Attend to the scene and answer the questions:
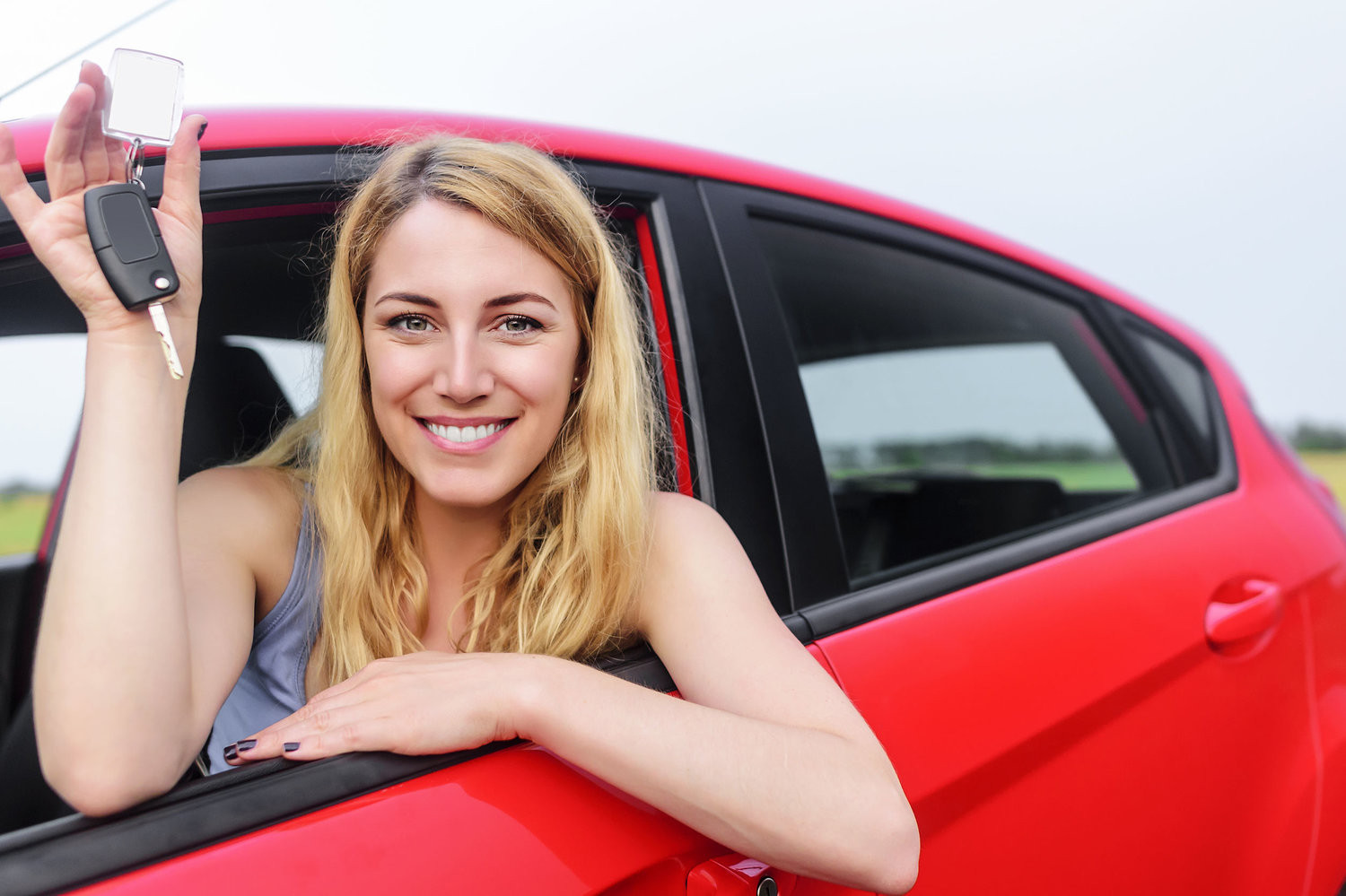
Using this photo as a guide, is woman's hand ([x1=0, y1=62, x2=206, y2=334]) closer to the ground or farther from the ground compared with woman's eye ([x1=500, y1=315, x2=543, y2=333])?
farther from the ground

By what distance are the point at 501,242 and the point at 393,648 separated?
52 centimetres

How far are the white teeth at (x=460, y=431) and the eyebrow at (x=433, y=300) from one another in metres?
0.15

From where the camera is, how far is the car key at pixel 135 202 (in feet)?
2.73

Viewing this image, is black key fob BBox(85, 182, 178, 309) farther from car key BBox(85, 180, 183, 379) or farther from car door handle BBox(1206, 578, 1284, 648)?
car door handle BBox(1206, 578, 1284, 648)

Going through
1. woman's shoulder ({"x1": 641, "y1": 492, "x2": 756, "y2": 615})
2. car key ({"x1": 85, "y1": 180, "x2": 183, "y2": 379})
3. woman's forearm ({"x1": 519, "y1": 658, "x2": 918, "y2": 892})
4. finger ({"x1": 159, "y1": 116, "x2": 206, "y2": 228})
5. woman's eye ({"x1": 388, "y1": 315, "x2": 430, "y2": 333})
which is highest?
finger ({"x1": 159, "y1": 116, "x2": 206, "y2": 228})

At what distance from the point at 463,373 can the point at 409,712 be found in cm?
A: 42

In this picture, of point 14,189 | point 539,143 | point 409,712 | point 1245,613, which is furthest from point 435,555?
point 1245,613

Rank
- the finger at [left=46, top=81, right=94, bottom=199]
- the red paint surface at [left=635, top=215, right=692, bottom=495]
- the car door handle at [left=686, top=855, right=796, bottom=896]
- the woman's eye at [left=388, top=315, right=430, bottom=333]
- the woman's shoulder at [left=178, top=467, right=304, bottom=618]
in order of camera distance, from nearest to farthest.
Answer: the finger at [left=46, top=81, right=94, bottom=199]
the car door handle at [left=686, top=855, right=796, bottom=896]
the woman's shoulder at [left=178, top=467, right=304, bottom=618]
the woman's eye at [left=388, top=315, right=430, bottom=333]
the red paint surface at [left=635, top=215, right=692, bottom=495]

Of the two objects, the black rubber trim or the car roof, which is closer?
the black rubber trim

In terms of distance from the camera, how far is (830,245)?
1.61 m

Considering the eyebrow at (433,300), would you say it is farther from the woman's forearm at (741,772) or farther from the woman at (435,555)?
the woman's forearm at (741,772)

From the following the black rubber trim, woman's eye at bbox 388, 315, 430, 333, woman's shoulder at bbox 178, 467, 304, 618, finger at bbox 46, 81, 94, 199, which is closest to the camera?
the black rubber trim

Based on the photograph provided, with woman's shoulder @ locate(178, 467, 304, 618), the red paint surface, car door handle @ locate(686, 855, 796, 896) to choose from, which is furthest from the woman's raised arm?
the red paint surface

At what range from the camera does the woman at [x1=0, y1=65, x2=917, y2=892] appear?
2.73ft
